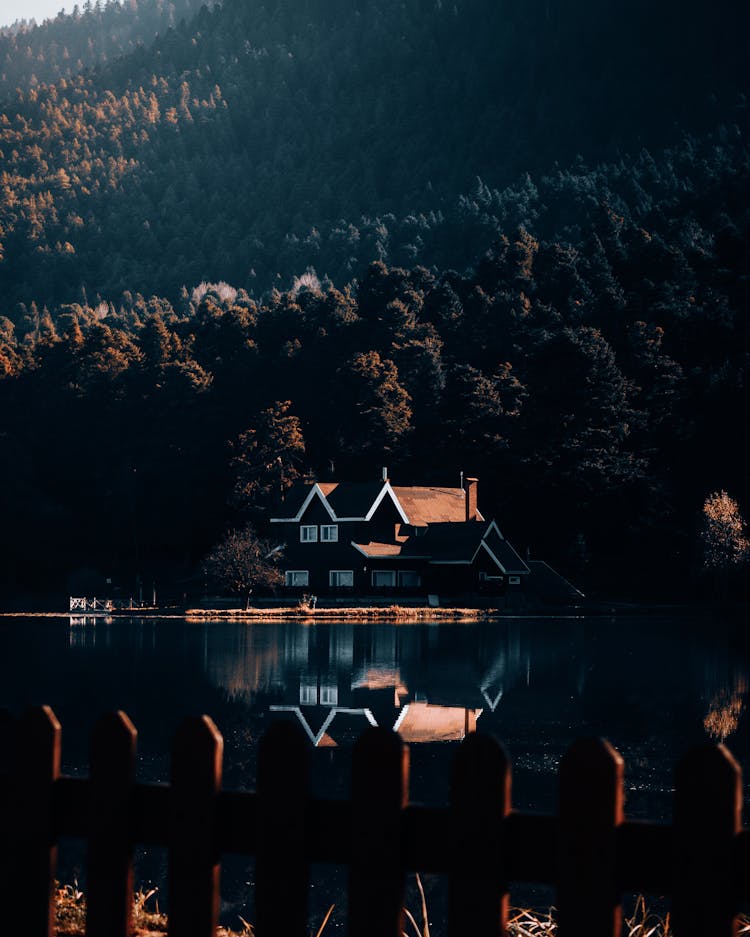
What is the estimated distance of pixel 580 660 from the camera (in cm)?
3631

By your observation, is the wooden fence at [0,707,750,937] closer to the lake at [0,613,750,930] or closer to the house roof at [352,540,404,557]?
the lake at [0,613,750,930]

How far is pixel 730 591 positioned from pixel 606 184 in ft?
322

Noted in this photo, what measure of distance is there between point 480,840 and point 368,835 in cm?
33

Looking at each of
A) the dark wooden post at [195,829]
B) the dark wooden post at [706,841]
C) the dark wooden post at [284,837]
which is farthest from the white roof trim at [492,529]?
the dark wooden post at [706,841]

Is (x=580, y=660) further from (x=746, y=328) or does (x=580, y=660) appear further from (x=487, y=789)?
(x=746, y=328)

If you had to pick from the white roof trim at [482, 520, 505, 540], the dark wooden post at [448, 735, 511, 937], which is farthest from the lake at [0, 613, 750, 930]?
the white roof trim at [482, 520, 505, 540]

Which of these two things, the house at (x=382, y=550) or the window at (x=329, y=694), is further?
the house at (x=382, y=550)

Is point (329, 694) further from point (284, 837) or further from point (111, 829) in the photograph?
point (284, 837)

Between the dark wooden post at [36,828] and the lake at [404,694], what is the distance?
596 centimetres

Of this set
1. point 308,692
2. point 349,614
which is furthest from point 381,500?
point 308,692

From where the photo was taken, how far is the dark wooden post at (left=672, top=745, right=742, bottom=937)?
3.60 m

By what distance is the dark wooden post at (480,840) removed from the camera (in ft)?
12.7

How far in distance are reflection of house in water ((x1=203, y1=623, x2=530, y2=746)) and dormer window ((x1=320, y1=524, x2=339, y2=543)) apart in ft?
71.3

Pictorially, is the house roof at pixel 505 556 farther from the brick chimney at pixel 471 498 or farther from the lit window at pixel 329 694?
the lit window at pixel 329 694
